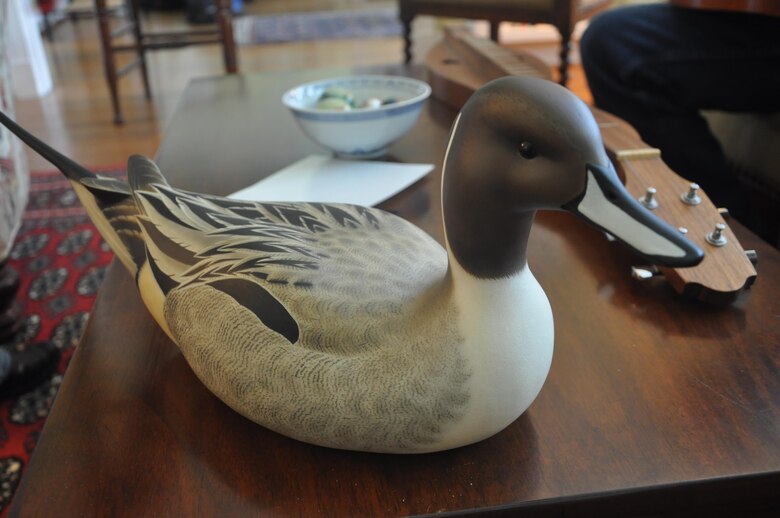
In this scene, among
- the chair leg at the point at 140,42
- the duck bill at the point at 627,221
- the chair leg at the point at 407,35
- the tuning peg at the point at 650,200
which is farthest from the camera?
the chair leg at the point at 140,42

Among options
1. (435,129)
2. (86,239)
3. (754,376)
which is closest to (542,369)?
(754,376)

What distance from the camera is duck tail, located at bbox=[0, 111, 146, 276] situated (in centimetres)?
48

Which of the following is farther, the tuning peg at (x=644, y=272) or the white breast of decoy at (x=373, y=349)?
the tuning peg at (x=644, y=272)

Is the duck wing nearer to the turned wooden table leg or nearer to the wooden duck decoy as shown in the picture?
the wooden duck decoy

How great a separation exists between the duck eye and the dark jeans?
831mm

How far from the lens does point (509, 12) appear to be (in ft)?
4.47

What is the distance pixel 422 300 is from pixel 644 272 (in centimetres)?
27

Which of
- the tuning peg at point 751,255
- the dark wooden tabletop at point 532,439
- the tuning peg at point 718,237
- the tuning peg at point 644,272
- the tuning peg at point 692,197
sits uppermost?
the tuning peg at point 692,197

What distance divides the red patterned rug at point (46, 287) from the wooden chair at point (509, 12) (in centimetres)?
83

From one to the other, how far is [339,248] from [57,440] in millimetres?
223

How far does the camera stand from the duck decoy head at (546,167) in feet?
1.07

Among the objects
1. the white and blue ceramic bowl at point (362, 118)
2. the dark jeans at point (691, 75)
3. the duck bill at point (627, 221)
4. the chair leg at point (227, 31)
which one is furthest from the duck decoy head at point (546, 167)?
the chair leg at point (227, 31)

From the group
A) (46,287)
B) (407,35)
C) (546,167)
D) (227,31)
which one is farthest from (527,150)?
(227,31)

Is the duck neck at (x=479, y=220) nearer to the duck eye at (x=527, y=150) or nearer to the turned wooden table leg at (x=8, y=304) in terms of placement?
the duck eye at (x=527, y=150)
